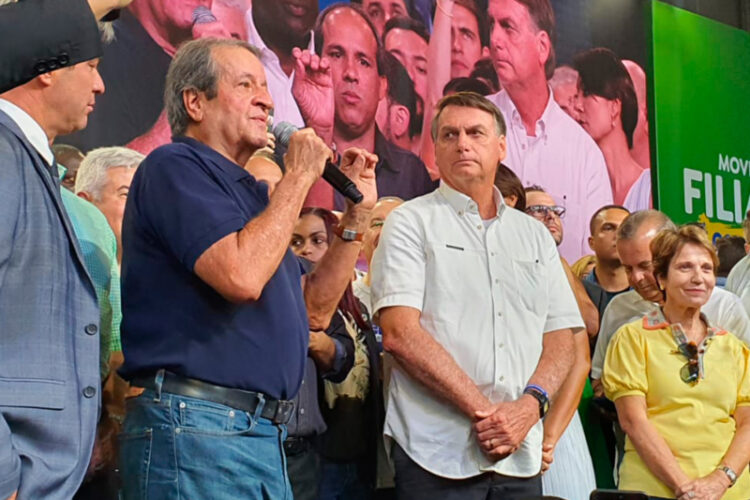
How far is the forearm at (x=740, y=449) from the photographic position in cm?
330

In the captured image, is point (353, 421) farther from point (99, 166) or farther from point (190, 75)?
point (190, 75)

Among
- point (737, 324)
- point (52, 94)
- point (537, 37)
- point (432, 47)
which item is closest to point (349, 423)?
point (52, 94)

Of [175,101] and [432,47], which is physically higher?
[432,47]

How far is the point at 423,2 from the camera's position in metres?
5.03

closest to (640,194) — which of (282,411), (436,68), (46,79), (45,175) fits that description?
(436,68)

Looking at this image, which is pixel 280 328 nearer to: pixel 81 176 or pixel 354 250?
pixel 354 250

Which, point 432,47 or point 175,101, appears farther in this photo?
point 432,47

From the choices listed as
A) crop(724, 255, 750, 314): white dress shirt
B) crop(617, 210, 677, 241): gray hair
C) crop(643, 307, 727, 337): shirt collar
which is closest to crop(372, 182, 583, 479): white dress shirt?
crop(643, 307, 727, 337): shirt collar

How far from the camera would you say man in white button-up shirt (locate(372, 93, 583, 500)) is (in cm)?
262

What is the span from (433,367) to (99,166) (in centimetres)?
118

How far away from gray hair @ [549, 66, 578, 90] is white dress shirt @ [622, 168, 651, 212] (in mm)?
810

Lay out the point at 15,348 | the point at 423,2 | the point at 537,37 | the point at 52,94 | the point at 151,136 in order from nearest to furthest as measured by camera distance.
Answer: the point at 15,348, the point at 52,94, the point at 151,136, the point at 423,2, the point at 537,37

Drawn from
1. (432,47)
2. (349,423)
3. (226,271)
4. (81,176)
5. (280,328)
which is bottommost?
(349,423)

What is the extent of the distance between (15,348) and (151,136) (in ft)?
7.81
